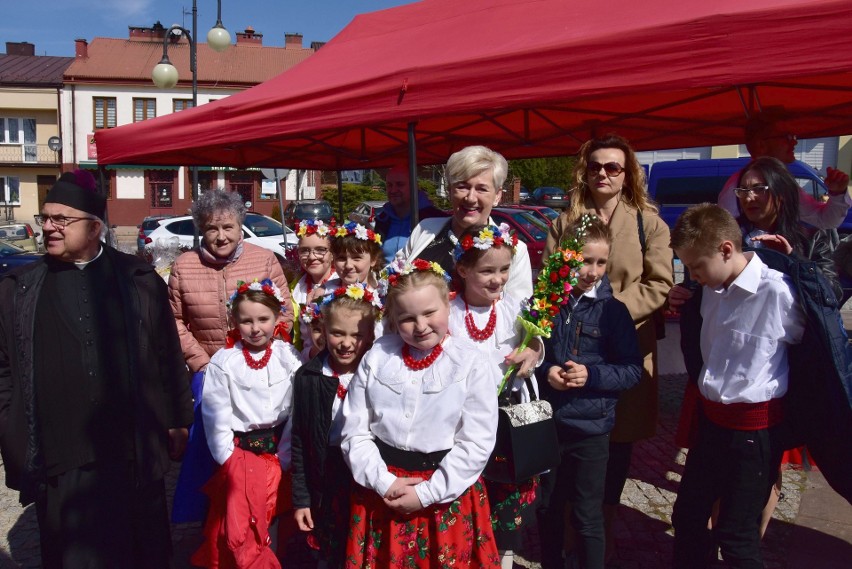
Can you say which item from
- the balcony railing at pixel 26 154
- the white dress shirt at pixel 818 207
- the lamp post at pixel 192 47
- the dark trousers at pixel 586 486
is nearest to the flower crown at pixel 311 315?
the dark trousers at pixel 586 486

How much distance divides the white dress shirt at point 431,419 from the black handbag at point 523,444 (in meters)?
0.13

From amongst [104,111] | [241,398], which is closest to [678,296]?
[241,398]

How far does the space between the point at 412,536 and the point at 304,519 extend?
20.8 inches

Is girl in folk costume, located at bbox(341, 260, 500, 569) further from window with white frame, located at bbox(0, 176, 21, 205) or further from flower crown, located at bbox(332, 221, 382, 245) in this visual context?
window with white frame, located at bbox(0, 176, 21, 205)

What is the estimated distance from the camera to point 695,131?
216 inches

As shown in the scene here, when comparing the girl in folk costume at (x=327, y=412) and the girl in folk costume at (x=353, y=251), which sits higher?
the girl in folk costume at (x=353, y=251)

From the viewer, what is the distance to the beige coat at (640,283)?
9.86ft

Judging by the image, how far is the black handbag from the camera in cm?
246

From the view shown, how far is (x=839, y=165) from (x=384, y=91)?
74.1 feet

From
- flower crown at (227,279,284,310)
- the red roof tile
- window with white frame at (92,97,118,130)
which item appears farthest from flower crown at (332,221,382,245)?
window with white frame at (92,97,118,130)

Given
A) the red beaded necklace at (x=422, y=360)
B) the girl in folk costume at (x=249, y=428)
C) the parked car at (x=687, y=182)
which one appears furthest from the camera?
the parked car at (x=687, y=182)

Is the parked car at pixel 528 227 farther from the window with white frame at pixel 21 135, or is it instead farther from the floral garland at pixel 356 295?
the window with white frame at pixel 21 135

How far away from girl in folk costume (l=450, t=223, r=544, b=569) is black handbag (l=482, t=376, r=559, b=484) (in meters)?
0.10

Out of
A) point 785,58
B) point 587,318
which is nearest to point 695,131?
point 785,58
